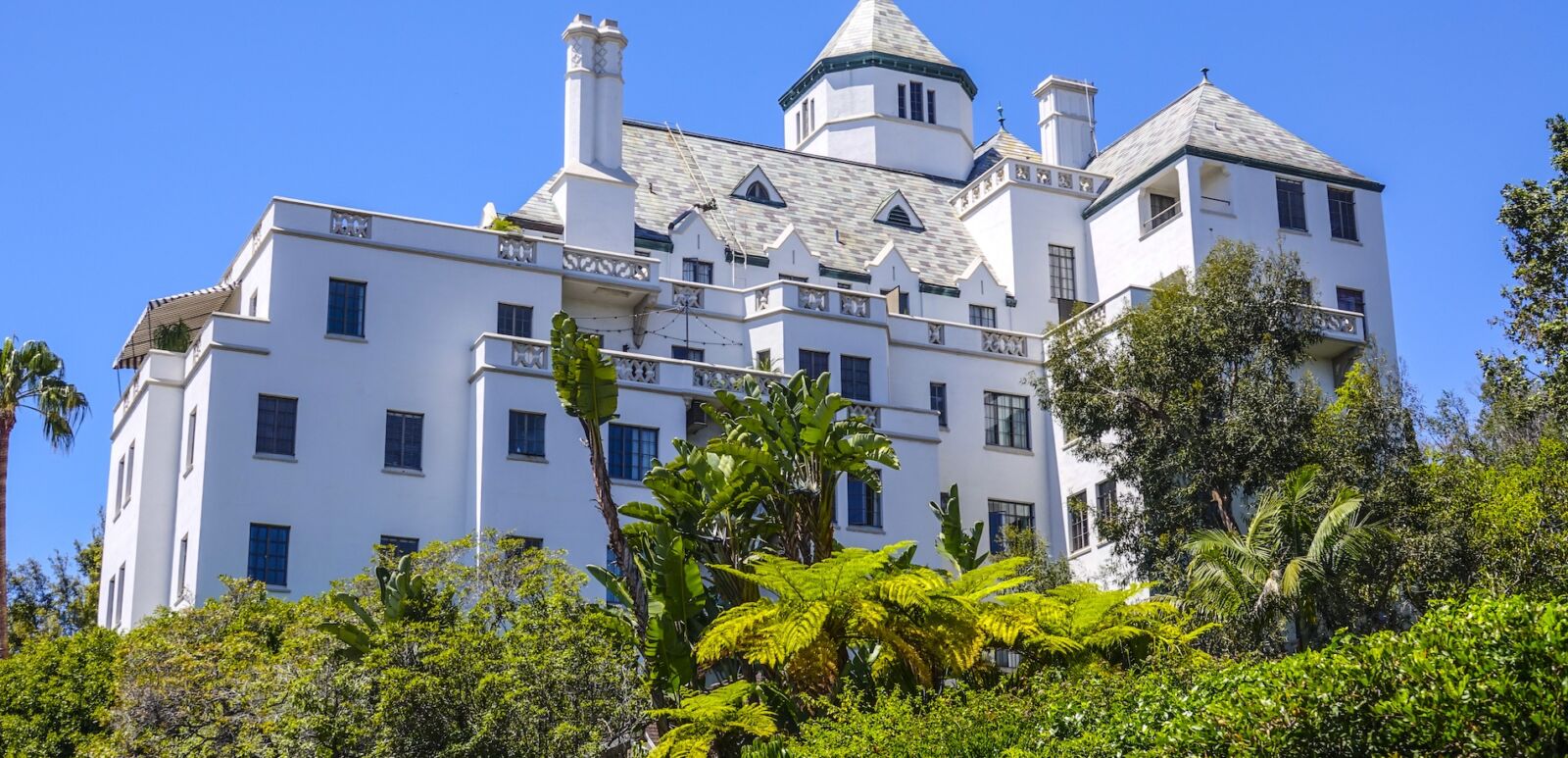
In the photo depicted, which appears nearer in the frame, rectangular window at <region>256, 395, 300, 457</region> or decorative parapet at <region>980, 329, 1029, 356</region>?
rectangular window at <region>256, 395, 300, 457</region>

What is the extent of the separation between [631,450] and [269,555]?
865 cm

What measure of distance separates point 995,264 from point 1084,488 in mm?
10185

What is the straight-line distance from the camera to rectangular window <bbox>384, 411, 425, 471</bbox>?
4303 centimetres

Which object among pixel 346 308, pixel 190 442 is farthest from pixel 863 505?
pixel 190 442

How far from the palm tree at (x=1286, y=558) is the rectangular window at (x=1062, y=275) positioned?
1848 centimetres

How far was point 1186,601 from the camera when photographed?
37.4m

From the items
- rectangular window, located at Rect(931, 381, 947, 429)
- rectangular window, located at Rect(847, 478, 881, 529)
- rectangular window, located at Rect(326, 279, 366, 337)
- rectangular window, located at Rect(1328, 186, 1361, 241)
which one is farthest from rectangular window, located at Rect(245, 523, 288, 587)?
rectangular window, located at Rect(1328, 186, 1361, 241)

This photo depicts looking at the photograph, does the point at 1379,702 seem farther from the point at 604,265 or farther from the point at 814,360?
the point at 604,265

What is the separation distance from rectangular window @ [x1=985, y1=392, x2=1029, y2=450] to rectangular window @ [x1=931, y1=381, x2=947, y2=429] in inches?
49.8

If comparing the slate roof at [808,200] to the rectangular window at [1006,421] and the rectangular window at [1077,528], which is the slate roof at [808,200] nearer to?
the rectangular window at [1006,421]

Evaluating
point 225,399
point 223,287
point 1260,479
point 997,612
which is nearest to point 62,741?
point 225,399

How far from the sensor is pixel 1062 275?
Answer: 56219 mm

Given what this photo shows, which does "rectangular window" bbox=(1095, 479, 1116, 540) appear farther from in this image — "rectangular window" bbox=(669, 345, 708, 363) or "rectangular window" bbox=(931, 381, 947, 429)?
"rectangular window" bbox=(669, 345, 708, 363)

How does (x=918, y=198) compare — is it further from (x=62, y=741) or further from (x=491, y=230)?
(x=62, y=741)
